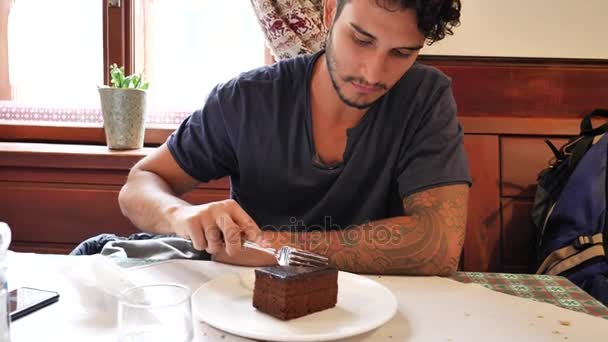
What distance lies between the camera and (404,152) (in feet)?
4.28

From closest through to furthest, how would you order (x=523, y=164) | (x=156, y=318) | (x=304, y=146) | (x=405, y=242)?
(x=156, y=318)
(x=405, y=242)
(x=304, y=146)
(x=523, y=164)

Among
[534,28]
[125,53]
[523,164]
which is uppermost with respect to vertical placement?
[534,28]

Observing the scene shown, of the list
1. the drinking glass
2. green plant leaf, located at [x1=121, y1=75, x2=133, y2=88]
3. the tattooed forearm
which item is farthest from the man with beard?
green plant leaf, located at [x1=121, y1=75, x2=133, y2=88]

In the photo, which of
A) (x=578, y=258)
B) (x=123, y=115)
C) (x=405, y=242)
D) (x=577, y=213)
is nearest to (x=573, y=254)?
(x=578, y=258)

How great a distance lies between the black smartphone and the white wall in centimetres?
165

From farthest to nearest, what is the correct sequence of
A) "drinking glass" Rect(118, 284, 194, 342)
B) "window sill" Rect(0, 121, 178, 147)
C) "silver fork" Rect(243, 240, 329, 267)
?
1. "window sill" Rect(0, 121, 178, 147)
2. "silver fork" Rect(243, 240, 329, 267)
3. "drinking glass" Rect(118, 284, 194, 342)

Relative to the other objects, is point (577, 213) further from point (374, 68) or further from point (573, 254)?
point (374, 68)

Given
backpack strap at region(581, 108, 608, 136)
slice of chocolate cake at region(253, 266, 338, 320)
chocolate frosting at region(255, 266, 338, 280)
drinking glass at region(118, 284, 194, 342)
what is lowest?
slice of chocolate cake at region(253, 266, 338, 320)

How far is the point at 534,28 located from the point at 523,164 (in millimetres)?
540

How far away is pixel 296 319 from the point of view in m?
0.80

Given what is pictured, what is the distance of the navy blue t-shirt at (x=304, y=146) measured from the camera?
1304 millimetres

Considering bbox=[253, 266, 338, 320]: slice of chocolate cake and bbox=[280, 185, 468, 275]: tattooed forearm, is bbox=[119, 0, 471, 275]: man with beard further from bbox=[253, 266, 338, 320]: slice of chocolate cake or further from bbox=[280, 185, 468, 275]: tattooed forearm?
bbox=[253, 266, 338, 320]: slice of chocolate cake

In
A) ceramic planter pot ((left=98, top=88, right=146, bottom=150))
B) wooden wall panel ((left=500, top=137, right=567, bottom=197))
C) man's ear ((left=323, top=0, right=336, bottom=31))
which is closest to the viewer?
man's ear ((left=323, top=0, right=336, bottom=31))

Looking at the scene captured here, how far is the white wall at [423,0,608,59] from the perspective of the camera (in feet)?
6.75
